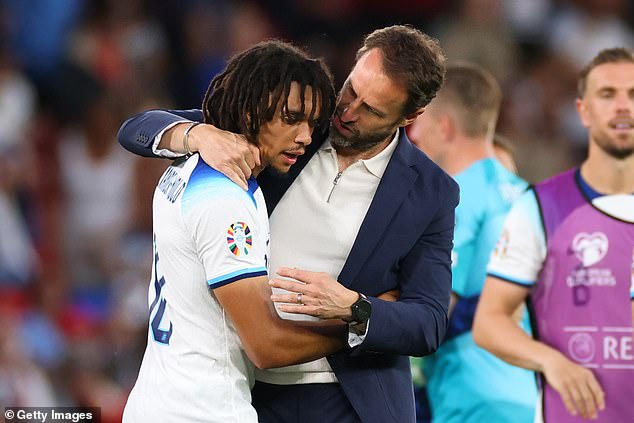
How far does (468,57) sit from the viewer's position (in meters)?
10.1

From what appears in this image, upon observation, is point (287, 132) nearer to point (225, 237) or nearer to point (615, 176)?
point (225, 237)

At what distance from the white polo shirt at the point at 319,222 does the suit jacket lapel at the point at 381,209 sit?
6 cm

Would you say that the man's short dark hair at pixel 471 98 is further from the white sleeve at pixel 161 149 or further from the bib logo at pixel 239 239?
the bib logo at pixel 239 239

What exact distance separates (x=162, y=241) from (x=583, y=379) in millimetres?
2054

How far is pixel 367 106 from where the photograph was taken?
408cm

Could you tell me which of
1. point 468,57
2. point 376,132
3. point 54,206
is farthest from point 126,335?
point 376,132

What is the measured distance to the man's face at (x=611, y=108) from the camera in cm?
504

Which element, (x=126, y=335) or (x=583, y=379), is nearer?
(x=583, y=379)

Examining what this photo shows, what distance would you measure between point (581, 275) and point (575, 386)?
19.8 inches

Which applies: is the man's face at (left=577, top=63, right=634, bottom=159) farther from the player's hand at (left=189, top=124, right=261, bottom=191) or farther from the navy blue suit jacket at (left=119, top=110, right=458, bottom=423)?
the player's hand at (left=189, top=124, right=261, bottom=191)

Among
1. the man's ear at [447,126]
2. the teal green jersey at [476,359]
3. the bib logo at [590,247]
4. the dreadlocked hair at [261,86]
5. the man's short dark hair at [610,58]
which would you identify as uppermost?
the man's short dark hair at [610,58]

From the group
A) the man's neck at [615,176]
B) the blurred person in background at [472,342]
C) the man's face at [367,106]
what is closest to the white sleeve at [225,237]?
the man's face at [367,106]

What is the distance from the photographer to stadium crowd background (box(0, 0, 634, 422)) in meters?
8.34

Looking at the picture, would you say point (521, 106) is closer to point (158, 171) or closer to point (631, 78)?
point (158, 171)
